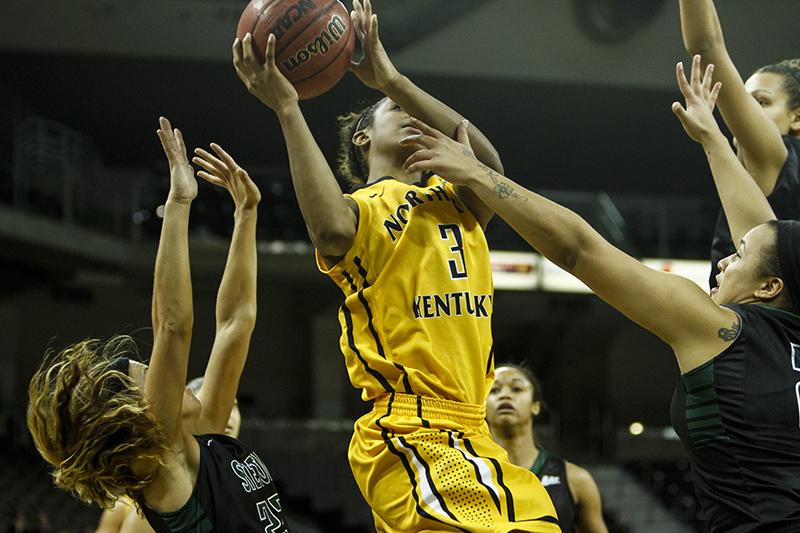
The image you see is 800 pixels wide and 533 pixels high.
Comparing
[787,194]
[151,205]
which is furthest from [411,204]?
[151,205]

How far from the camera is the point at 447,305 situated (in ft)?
10.0

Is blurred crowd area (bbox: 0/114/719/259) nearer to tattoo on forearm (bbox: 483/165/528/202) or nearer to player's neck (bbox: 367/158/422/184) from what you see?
player's neck (bbox: 367/158/422/184)

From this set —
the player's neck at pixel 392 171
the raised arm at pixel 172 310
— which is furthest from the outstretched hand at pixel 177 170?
the player's neck at pixel 392 171

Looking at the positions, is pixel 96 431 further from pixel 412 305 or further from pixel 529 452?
pixel 529 452

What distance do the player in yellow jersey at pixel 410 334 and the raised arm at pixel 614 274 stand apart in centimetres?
33

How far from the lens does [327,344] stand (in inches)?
723

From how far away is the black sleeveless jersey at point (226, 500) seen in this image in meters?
3.01

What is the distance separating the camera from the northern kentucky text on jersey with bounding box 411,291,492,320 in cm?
304

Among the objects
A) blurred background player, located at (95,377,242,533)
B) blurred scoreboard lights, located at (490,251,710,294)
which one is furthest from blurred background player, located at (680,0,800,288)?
blurred scoreboard lights, located at (490,251,710,294)

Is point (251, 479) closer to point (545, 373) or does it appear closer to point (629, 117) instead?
point (629, 117)

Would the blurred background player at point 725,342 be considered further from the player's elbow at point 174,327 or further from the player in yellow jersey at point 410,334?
the player's elbow at point 174,327

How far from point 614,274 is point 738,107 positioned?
3.88 ft

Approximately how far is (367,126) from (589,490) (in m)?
2.69

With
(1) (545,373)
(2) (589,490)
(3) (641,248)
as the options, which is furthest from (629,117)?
(2) (589,490)
